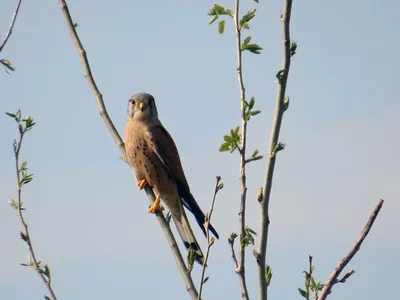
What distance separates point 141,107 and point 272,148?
5.29m

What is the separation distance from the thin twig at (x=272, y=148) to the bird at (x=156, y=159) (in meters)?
3.78

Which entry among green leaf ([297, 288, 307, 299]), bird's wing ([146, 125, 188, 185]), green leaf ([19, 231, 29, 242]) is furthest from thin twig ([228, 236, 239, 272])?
bird's wing ([146, 125, 188, 185])

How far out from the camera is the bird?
735 centimetres

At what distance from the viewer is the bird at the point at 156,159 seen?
24.1 feet

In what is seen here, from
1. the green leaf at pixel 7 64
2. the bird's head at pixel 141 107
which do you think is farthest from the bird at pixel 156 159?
the green leaf at pixel 7 64

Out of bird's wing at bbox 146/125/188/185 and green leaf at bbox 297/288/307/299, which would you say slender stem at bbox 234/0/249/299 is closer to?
green leaf at bbox 297/288/307/299

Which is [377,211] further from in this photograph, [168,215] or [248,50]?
[168,215]

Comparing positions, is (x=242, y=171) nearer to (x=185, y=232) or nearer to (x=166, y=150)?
(x=185, y=232)

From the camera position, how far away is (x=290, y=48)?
123 inches

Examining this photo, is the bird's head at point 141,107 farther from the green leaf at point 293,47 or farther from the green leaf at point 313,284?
the green leaf at point 293,47

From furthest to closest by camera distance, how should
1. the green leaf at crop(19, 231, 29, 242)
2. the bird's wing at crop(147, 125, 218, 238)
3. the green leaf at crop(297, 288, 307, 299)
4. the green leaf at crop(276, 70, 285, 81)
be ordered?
the bird's wing at crop(147, 125, 218, 238) < the green leaf at crop(19, 231, 29, 242) < the green leaf at crop(297, 288, 307, 299) < the green leaf at crop(276, 70, 285, 81)

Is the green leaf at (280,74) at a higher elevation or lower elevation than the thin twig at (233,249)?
higher

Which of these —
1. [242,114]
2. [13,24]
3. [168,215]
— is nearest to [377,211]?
[242,114]

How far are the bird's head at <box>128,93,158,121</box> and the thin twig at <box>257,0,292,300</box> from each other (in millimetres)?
5215
